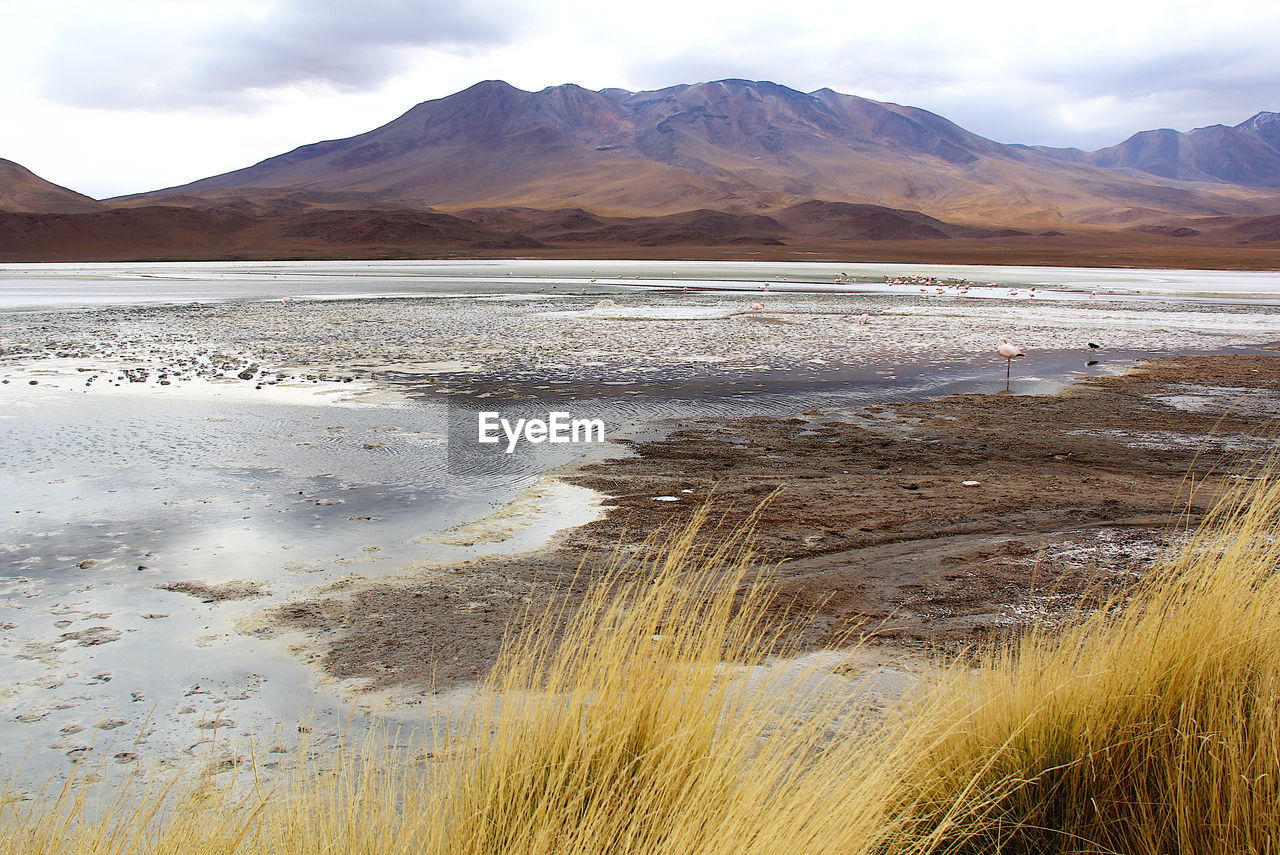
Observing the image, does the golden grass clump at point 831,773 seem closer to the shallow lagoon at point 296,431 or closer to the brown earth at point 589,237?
the shallow lagoon at point 296,431

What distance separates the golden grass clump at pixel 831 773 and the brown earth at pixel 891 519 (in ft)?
1.52

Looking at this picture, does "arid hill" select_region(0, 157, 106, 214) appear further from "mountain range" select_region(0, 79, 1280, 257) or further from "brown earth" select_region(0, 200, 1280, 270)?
"brown earth" select_region(0, 200, 1280, 270)

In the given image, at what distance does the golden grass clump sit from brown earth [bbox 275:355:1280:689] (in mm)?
464

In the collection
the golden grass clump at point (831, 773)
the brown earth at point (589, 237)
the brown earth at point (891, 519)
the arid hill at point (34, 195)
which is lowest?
the brown earth at point (891, 519)

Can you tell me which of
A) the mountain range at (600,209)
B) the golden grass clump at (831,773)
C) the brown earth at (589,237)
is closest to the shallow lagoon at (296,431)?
the golden grass clump at (831,773)

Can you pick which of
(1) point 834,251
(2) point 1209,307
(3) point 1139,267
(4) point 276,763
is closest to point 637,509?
(4) point 276,763

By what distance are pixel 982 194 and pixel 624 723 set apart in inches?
7610

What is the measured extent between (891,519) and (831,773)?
3.93 metres

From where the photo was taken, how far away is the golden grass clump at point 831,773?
2.15 metres

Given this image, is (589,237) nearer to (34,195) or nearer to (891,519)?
(34,195)

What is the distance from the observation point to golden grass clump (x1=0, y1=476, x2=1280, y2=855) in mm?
2152

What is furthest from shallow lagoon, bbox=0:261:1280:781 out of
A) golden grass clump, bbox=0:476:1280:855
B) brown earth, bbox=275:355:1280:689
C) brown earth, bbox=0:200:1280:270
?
brown earth, bbox=0:200:1280:270

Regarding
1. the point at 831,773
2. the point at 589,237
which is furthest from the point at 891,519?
the point at 589,237

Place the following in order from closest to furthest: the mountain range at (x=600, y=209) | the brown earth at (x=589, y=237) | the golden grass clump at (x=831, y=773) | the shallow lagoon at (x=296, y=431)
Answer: the golden grass clump at (x=831, y=773)
the shallow lagoon at (x=296, y=431)
the brown earth at (x=589, y=237)
the mountain range at (x=600, y=209)
